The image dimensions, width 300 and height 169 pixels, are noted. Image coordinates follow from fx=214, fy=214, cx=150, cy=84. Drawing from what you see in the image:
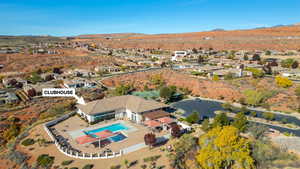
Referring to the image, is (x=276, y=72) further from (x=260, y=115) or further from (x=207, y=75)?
(x=260, y=115)

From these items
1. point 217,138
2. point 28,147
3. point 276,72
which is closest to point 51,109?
point 28,147

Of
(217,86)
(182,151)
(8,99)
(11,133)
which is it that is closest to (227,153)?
(182,151)

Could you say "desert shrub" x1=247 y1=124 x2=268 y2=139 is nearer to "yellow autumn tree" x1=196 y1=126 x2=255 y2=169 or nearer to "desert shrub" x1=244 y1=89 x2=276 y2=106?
"yellow autumn tree" x1=196 y1=126 x2=255 y2=169

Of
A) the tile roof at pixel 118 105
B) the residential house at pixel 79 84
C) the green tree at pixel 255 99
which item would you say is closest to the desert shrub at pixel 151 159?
the tile roof at pixel 118 105

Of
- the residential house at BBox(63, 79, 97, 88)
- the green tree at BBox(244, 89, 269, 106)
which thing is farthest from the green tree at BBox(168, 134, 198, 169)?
the residential house at BBox(63, 79, 97, 88)

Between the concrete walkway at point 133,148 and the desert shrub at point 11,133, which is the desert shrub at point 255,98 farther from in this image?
the desert shrub at point 11,133
